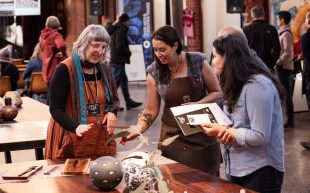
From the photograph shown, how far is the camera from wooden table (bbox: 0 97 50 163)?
4.88 m

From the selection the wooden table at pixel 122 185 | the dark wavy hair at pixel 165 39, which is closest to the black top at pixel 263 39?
the dark wavy hair at pixel 165 39

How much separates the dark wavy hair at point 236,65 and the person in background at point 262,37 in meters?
5.59

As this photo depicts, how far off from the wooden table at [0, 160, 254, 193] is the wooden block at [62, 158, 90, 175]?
5cm

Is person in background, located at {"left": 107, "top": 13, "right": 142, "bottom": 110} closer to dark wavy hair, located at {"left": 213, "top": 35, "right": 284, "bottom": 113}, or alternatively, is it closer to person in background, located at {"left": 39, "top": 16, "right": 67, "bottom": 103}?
person in background, located at {"left": 39, "top": 16, "right": 67, "bottom": 103}

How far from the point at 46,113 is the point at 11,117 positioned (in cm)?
45

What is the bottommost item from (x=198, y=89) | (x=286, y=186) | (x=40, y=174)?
(x=286, y=186)

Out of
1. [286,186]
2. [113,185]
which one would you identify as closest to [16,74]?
[286,186]

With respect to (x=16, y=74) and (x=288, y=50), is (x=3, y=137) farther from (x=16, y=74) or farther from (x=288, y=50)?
(x=16, y=74)

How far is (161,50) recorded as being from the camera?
14.1ft

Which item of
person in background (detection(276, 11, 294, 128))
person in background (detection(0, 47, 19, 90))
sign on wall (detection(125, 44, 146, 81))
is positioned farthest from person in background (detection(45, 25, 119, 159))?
sign on wall (detection(125, 44, 146, 81))

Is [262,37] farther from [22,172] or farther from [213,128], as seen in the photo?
[22,172]

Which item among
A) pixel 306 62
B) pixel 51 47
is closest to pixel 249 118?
pixel 306 62

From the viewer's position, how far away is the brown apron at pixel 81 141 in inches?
175

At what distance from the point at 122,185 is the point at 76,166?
0.43m
